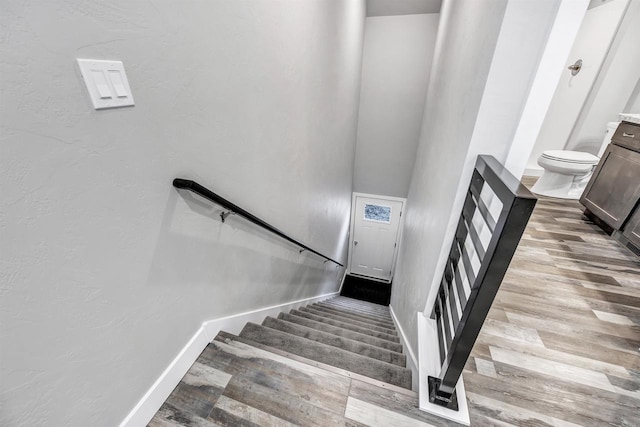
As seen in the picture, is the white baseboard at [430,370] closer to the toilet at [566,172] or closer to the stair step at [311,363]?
the stair step at [311,363]

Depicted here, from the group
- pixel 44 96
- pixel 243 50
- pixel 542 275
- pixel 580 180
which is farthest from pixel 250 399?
pixel 580 180

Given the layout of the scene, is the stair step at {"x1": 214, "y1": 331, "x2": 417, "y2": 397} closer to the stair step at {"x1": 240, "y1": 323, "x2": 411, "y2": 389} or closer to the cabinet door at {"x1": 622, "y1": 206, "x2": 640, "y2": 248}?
the stair step at {"x1": 240, "y1": 323, "x2": 411, "y2": 389}

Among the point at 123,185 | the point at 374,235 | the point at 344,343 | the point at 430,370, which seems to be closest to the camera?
the point at 123,185

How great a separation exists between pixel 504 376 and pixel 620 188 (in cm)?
199

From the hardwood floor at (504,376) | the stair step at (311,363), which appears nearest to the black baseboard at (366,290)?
the hardwood floor at (504,376)

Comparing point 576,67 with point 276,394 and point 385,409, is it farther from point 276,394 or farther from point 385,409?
point 276,394

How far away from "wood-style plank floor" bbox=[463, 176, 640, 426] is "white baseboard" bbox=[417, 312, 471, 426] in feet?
0.21

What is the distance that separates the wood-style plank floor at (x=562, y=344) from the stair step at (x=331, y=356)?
358 mm

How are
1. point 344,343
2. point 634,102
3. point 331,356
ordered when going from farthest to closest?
point 634,102 → point 344,343 → point 331,356

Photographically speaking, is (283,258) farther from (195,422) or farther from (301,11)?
(301,11)

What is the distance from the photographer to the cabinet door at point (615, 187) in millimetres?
1971

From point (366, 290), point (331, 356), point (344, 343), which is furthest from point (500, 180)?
point (366, 290)

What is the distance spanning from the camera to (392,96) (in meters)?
4.08

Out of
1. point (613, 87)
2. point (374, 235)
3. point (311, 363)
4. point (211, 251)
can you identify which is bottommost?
point (374, 235)
